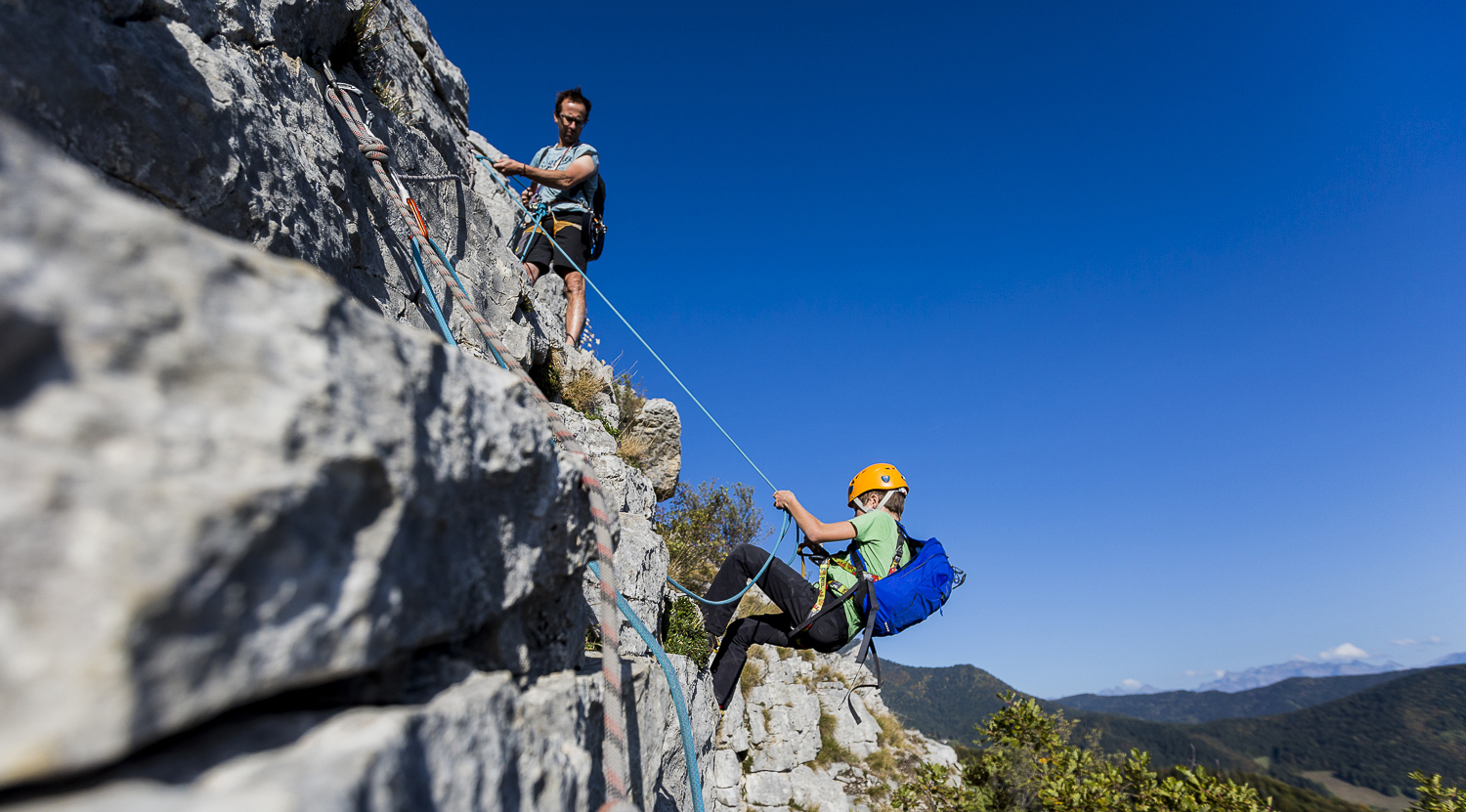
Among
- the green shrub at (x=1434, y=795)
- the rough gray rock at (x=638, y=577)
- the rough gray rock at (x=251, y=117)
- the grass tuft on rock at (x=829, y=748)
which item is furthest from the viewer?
the grass tuft on rock at (x=829, y=748)

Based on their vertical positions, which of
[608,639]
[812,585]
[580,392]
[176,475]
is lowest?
[608,639]

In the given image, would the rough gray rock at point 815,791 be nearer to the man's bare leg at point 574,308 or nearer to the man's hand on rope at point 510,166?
the man's bare leg at point 574,308

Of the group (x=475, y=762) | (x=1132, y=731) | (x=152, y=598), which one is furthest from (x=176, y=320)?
(x=1132, y=731)

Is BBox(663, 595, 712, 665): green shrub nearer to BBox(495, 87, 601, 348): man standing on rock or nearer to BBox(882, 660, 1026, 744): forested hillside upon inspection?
BBox(495, 87, 601, 348): man standing on rock

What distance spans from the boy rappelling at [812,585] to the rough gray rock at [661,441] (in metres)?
4.26

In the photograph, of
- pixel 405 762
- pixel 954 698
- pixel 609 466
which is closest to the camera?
pixel 405 762

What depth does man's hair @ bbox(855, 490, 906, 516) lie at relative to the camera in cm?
636

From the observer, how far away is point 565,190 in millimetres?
7527

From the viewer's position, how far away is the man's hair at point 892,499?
20.9 ft

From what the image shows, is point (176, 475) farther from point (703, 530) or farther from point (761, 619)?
point (703, 530)

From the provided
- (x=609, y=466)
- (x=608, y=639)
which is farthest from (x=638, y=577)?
(x=608, y=639)

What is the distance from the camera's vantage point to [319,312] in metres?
1.11

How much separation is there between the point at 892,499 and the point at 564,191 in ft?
17.3

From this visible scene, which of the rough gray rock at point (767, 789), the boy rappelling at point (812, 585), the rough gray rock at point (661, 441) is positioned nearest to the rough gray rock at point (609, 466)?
the boy rappelling at point (812, 585)
